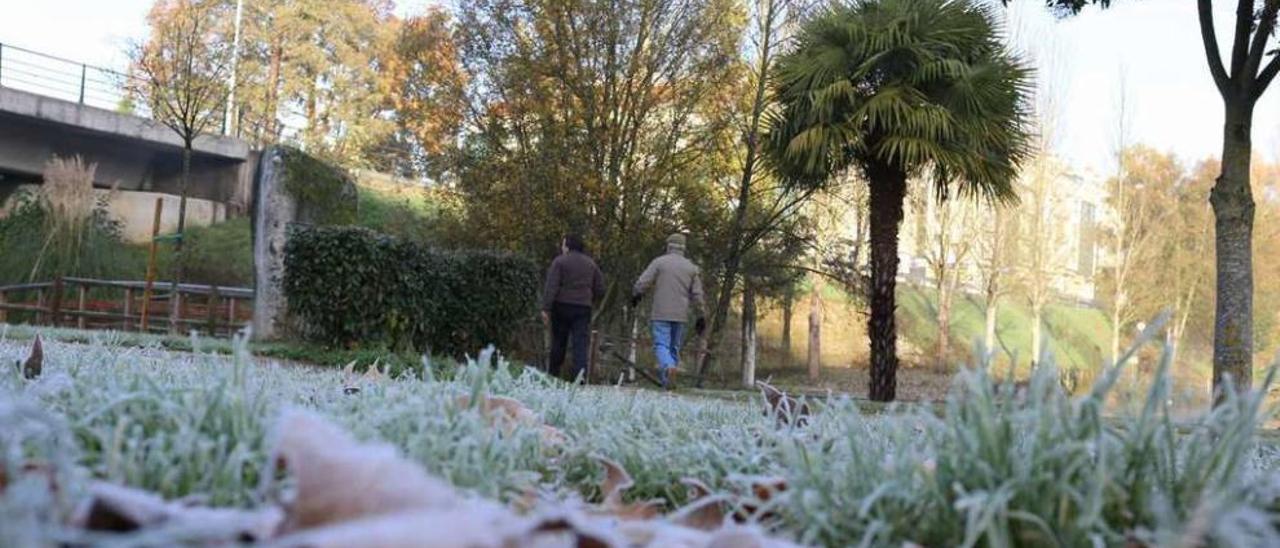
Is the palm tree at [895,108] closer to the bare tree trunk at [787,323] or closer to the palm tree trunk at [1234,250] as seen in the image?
the palm tree trunk at [1234,250]

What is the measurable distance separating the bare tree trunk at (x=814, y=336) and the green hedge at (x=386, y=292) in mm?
14227

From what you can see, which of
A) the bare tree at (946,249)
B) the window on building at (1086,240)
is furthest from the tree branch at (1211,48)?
the window on building at (1086,240)

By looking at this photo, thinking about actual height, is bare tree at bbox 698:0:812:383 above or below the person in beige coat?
A: above

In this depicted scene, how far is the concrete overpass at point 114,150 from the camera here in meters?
27.9

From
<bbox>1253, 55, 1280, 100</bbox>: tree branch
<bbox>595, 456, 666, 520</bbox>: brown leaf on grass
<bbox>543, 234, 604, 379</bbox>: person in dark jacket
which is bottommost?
<bbox>595, 456, 666, 520</bbox>: brown leaf on grass

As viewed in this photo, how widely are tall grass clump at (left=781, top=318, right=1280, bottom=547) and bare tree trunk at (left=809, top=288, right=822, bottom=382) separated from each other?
25.3 metres

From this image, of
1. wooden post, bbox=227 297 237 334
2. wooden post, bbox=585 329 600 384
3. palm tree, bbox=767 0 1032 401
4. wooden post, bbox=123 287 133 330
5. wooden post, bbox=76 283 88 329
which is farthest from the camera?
wooden post, bbox=227 297 237 334

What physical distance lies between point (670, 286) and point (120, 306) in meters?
14.7

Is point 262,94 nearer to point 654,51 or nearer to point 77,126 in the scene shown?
point 77,126

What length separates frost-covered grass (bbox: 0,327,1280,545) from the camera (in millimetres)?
1036

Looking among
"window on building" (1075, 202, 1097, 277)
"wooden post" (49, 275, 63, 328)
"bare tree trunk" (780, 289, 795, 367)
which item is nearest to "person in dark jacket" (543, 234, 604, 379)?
"bare tree trunk" (780, 289, 795, 367)

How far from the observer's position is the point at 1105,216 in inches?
1554

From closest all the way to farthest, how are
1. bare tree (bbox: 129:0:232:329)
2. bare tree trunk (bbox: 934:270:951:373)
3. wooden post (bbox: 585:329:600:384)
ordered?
wooden post (bbox: 585:329:600:384), bare tree (bbox: 129:0:232:329), bare tree trunk (bbox: 934:270:951:373)

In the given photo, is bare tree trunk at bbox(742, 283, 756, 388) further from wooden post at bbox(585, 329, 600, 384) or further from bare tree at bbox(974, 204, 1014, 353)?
bare tree at bbox(974, 204, 1014, 353)
